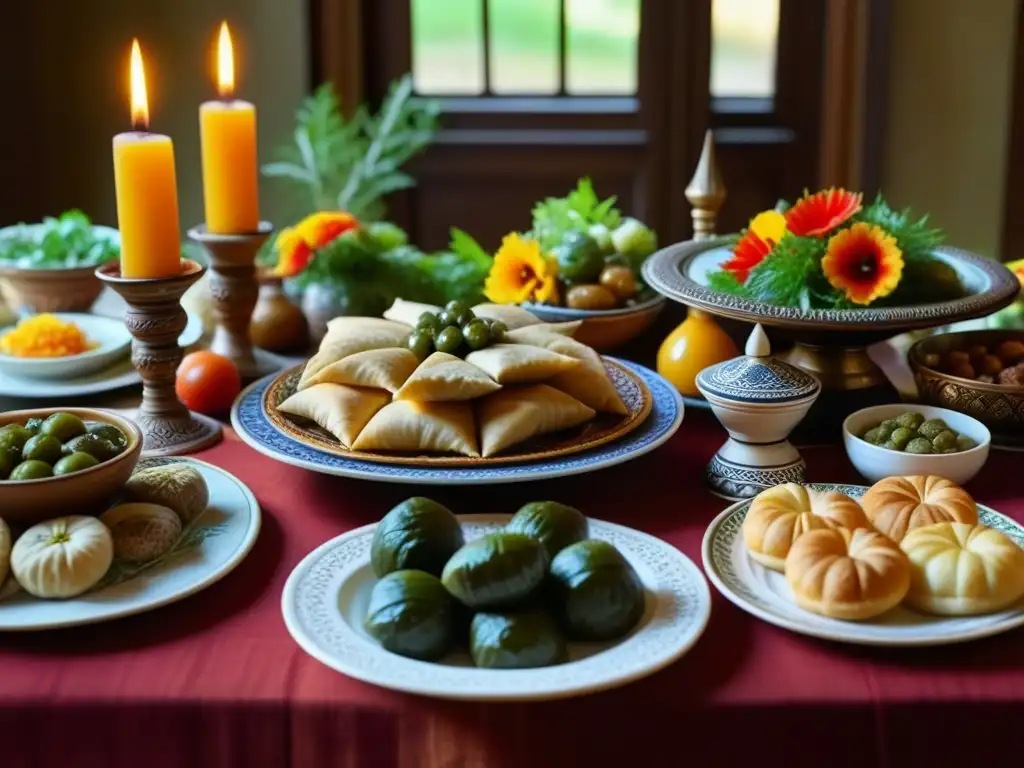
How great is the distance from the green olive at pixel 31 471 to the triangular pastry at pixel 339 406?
0.83 feet

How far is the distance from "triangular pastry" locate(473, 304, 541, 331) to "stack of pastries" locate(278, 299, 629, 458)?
0.15 ft

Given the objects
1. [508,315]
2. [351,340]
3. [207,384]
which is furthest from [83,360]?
[508,315]

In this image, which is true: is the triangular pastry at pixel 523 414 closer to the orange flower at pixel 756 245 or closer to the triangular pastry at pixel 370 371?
the triangular pastry at pixel 370 371

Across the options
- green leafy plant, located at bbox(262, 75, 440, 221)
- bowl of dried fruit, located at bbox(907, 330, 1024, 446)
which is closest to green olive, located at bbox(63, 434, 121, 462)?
bowl of dried fruit, located at bbox(907, 330, 1024, 446)

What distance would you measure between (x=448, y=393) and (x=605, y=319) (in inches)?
14.4

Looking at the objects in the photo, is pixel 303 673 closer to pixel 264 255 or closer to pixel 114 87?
pixel 264 255

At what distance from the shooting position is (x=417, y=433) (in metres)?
1.07

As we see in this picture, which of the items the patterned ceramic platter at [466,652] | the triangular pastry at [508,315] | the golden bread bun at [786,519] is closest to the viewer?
the patterned ceramic platter at [466,652]

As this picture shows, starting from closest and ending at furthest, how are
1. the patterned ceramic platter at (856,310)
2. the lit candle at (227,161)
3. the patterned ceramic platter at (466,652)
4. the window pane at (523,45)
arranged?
the patterned ceramic platter at (466,652) < the patterned ceramic platter at (856,310) < the lit candle at (227,161) < the window pane at (523,45)

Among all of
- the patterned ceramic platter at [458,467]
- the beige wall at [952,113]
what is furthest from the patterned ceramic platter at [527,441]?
the beige wall at [952,113]

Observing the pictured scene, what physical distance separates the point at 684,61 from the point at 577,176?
0.37 metres

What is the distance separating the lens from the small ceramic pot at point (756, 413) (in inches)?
41.7

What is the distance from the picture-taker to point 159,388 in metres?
1.22

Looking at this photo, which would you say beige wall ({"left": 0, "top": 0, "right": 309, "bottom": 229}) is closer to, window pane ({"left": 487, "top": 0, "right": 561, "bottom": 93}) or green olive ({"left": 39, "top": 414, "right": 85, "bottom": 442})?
window pane ({"left": 487, "top": 0, "right": 561, "bottom": 93})
